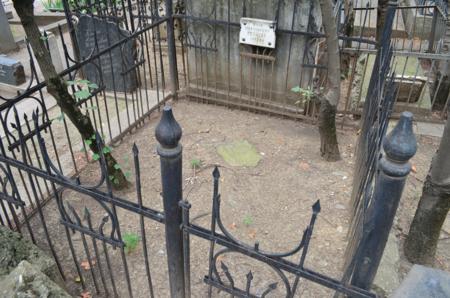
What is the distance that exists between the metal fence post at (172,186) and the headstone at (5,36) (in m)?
7.75

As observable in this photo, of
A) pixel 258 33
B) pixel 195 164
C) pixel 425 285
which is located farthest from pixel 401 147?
pixel 258 33

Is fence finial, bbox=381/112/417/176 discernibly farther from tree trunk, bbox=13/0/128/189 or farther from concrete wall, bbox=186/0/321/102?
concrete wall, bbox=186/0/321/102

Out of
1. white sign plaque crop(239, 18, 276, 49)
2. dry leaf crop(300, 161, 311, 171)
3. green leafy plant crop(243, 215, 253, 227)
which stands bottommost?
green leafy plant crop(243, 215, 253, 227)

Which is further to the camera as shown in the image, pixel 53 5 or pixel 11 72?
pixel 53 5

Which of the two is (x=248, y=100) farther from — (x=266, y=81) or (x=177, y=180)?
(x=177, y=180)

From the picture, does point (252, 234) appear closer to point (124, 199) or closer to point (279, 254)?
point (124, 199)

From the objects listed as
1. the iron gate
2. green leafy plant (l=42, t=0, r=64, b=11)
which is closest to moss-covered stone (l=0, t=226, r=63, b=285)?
the iron gate

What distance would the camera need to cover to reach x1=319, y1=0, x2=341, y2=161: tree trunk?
12.6ft

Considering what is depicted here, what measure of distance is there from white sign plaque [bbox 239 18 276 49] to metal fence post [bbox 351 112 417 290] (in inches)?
141

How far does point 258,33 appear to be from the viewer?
4.93m

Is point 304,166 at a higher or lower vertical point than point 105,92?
lower

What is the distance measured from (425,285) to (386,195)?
50 centimetres

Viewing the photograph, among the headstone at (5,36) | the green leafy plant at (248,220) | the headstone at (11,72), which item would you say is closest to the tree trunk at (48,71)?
the green leafy plant at (248,220)

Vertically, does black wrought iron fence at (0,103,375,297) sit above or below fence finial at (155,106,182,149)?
below
